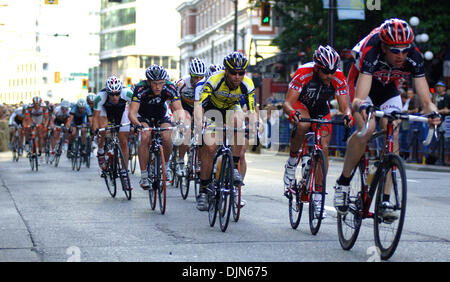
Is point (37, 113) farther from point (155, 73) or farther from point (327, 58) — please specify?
point (327, 58)

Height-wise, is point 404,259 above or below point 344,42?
below

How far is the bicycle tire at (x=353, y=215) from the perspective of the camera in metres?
7.48

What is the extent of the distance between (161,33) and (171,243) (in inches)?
4963

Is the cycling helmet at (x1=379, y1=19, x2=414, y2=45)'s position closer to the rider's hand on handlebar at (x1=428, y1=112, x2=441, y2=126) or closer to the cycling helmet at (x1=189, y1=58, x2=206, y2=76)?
the rider's hand on handlebar at (x1=428, y1=112, x2=441, y2=126)

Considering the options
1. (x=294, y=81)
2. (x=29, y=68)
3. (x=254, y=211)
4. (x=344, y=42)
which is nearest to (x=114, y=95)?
(x=254, y=211)

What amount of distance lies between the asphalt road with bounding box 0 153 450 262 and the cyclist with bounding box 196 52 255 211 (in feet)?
2.02

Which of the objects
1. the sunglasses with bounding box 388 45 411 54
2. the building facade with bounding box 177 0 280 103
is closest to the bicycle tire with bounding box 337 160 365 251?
the sunglasses with bounding box 388 45 411 54

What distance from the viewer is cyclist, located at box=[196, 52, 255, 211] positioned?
9.58m

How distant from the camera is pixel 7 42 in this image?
183250 millimetres

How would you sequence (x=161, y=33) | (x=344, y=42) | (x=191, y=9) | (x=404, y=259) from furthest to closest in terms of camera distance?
(x=161, y=33)
(x=191, y=9)
(x=344, y=42)
(x=404, y=259)

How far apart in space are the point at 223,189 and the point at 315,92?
4.57ft

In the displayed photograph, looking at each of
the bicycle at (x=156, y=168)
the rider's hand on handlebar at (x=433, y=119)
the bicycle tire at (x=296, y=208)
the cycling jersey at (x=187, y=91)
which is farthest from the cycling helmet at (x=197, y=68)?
the rider's hand on handlebar at (x=433, y=119)

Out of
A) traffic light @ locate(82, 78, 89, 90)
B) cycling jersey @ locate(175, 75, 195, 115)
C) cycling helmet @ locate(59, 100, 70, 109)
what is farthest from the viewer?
traffic light @ locate(82, 78, 89, 90)

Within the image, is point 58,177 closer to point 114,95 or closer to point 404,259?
point 114,95
